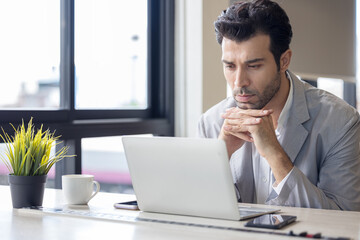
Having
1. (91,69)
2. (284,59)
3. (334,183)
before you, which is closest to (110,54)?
(91,69)

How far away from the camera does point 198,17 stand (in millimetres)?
3617

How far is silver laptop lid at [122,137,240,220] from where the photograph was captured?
1538 mm

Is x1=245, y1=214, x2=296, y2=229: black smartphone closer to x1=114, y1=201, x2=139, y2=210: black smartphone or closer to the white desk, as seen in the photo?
the white desk

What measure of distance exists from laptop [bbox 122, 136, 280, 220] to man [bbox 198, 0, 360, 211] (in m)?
0.34

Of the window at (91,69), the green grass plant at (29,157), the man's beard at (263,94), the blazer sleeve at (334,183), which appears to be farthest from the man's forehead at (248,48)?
the window at (91,69)

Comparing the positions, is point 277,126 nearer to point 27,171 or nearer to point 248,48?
point 248,48

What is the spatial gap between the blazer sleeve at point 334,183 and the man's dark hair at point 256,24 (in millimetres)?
428

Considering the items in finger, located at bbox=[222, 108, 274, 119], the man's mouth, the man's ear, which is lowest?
finger, located at bbox=[222, 108, 274, 119]

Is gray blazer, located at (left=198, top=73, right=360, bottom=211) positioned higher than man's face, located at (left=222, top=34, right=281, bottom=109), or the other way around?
man's face, located at (left=222, top=34, right=281, bottom=109)

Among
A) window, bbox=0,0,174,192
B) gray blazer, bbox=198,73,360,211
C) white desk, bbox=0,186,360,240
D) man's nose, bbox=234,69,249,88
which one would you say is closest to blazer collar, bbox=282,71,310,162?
gray blazer, bbox=198,73,360,211

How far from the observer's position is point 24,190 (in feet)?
5.90

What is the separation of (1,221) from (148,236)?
0.47 m

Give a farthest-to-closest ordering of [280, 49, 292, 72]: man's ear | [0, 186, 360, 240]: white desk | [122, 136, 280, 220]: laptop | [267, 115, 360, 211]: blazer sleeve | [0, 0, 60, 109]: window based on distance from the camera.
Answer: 1. [0, 0, 60, 109]: window
2. [280, 49, 292, 72]: man's ear
3. [267, 115, 360, 211]: blazer sleeve
4. [122, 136, 280, 220]: laptop
5. [0, 186, 360, 240]: white desk

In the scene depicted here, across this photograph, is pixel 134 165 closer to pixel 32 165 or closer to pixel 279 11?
pixel 32 165
